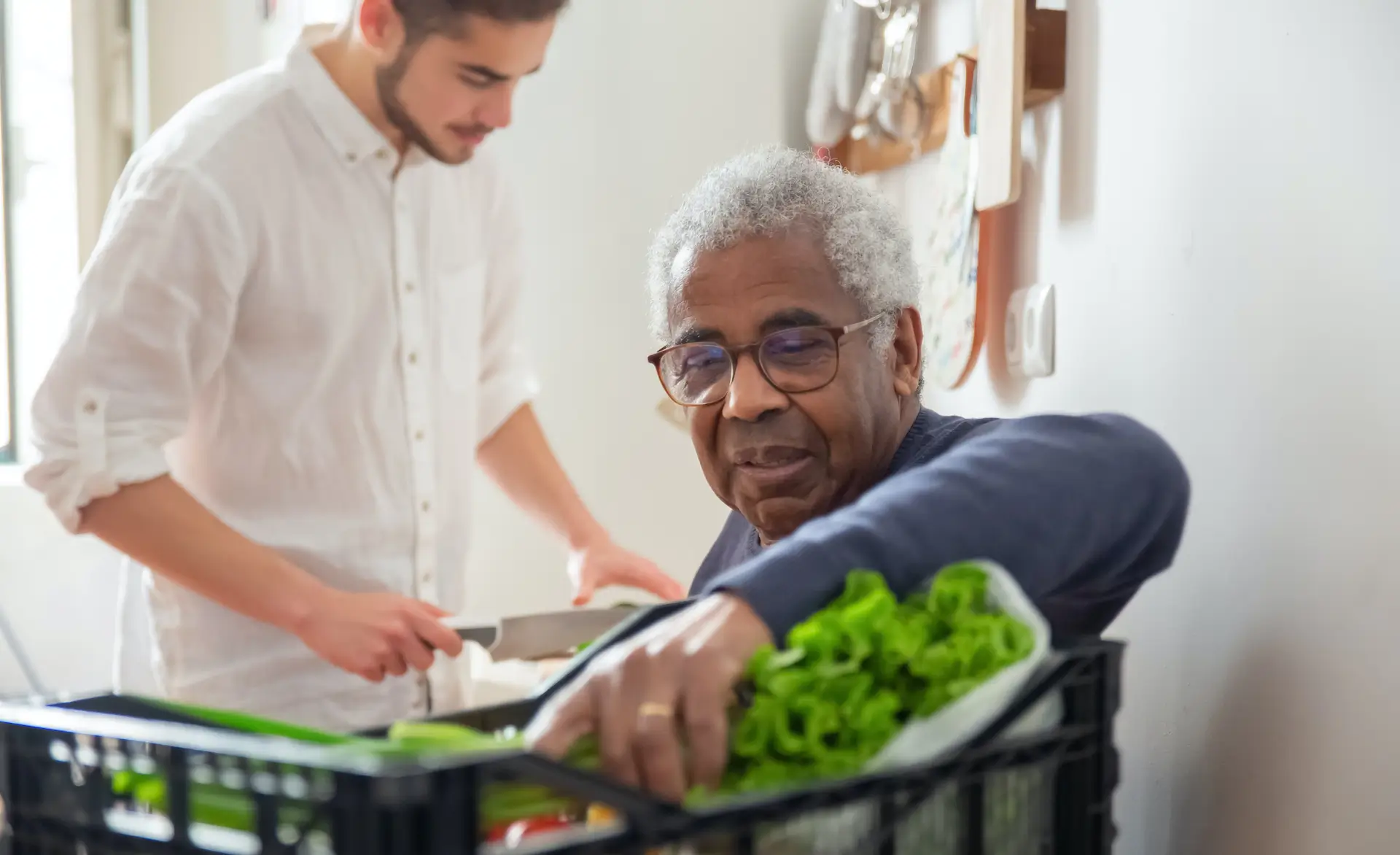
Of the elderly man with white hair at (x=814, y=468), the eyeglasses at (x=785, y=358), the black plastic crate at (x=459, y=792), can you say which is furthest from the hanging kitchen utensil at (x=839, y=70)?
the black plastic crate at (x=459, y=792)

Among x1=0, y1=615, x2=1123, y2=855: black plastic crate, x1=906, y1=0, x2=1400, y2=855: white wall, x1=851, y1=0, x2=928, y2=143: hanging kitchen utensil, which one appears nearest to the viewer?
x1=0, y1=615, x2=1123, y2=855: black plastic crate

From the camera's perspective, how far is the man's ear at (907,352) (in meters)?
0.97

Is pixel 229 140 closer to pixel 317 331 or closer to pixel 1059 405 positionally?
pixel 317 331

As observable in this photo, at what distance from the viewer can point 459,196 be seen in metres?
1.52

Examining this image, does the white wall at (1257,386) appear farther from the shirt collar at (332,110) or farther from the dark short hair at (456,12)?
the shirt collar at (332,110)

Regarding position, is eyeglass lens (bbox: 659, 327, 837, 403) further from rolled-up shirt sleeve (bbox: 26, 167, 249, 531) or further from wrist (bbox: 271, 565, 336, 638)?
rolled-up shirt sleeve (bbox: 26, 167, 249, 531)

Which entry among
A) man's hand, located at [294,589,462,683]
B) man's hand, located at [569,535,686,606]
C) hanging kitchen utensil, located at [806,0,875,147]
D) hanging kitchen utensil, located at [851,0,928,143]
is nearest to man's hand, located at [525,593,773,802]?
man's hand, located at [294,589,462,683]

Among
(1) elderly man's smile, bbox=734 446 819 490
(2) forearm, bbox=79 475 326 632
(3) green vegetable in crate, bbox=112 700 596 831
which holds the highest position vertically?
(1) elderly man's smile, bbox=734 446 819 490

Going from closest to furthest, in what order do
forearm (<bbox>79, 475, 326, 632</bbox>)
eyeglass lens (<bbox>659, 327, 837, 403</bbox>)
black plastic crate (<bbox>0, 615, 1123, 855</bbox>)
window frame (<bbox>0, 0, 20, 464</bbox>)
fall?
black plastic crate (<bbox>0, 615, 1123, 855</bbox>)
eyeglass lens (<bbox>659, 327, 837, 403</bbox>)
forearm (<bbox>79, 475, 326, 632</bbox>)
window frame (<bbox>0, 0, 20, 464</bbox>)

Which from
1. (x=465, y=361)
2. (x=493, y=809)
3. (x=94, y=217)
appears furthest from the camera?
(x=94, y=217)

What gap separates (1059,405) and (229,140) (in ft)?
2.84

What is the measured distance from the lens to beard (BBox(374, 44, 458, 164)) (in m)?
1.31

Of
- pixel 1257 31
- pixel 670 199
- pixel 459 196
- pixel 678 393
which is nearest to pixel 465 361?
pixel 459 196

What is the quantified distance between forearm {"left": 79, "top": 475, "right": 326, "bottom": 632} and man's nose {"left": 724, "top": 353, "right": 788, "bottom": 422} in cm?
49
